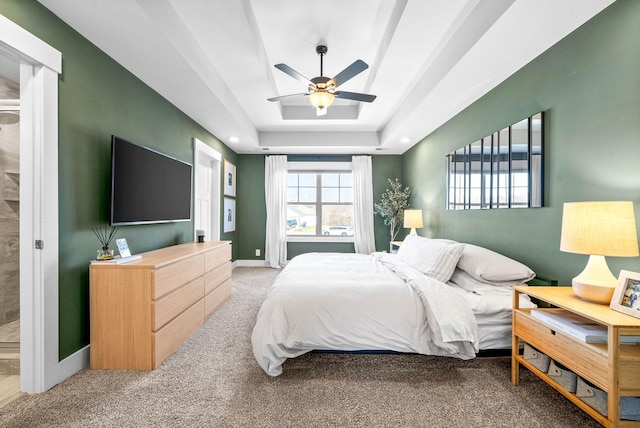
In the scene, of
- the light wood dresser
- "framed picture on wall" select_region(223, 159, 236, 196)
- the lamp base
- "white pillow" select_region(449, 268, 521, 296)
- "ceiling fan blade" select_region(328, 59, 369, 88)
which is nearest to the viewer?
the lamp base

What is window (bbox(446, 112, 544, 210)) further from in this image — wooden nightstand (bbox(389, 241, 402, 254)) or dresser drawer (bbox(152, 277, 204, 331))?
dresser drawer (bbox(152, 277, 204, 331))

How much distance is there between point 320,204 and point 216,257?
3.11 meters

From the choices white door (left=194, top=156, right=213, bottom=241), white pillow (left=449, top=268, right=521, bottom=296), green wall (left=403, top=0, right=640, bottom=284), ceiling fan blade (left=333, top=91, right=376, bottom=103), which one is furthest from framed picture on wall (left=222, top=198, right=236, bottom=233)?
green wall (left=403, top=0, right=640, bottom=284)

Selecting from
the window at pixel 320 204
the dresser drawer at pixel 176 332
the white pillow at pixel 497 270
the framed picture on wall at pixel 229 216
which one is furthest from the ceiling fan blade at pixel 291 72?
the window at pixel 320 204

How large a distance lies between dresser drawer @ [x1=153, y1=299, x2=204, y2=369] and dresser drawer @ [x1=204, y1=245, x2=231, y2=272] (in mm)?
387

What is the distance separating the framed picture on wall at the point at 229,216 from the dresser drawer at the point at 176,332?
2393 mm

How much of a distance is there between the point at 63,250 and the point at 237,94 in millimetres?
2658

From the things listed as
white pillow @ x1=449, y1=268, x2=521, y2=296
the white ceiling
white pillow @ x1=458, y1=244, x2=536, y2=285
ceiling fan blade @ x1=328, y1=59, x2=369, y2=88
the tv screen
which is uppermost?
the white ceiling

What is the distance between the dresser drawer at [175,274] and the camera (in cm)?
217

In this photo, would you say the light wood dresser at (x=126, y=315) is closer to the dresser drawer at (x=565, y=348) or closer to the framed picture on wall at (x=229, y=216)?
the dresser drawer at (x=565, y=348)

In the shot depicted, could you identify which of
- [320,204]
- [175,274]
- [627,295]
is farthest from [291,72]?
[320,204]

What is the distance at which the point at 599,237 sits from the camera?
149 cm

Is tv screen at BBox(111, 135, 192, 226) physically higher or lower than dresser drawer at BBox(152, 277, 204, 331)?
higher

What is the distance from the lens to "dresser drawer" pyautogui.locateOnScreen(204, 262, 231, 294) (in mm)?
3139
